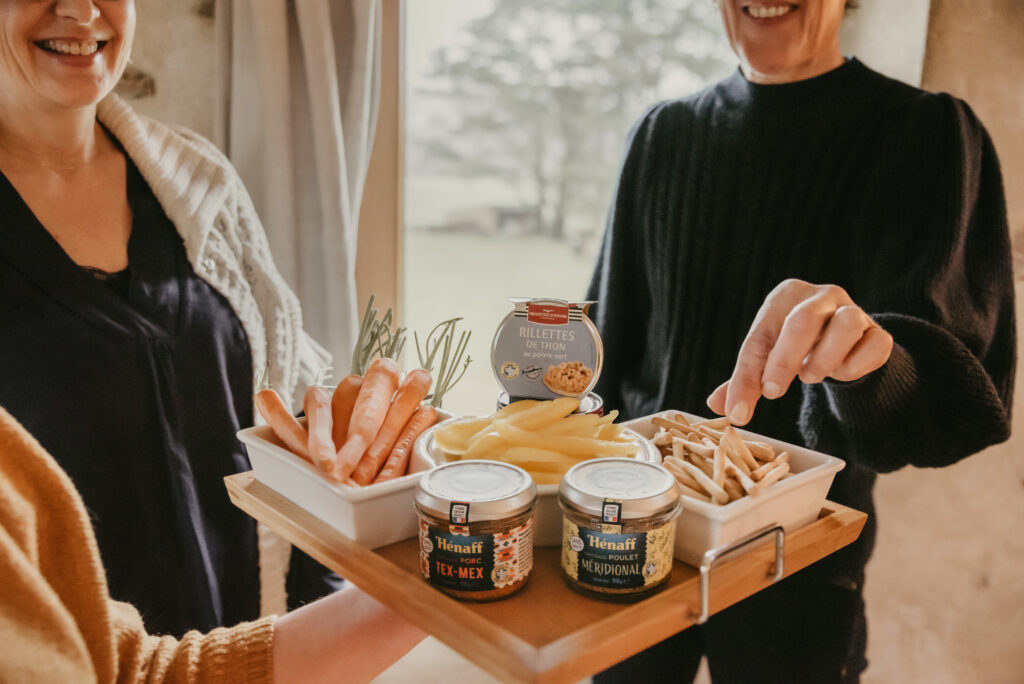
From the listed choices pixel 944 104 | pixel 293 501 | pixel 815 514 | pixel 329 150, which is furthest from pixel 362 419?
pixel 329 150

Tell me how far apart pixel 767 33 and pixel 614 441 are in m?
0.74

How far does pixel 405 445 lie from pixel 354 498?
0.61ft

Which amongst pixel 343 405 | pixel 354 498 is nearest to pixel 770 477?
pixel 354 498

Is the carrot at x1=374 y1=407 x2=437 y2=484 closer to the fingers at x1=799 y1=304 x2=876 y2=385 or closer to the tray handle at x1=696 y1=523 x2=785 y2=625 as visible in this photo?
the tray handle at x1=696 y1=523 x2=785 y2=625

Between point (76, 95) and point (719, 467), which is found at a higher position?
point (76, 95)

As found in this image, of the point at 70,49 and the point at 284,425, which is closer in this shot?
the point at 284,425

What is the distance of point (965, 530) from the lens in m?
1.69

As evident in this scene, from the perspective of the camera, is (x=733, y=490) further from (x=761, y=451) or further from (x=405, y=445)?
(x=405, y=445)

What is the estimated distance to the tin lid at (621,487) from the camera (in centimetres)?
64

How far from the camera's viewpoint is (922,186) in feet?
3.48

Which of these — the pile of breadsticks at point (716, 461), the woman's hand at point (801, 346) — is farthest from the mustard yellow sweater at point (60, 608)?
the woman's hand at point (801, 346)

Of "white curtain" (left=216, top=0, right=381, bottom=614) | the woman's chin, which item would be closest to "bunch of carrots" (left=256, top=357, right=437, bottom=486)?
the woman's chin

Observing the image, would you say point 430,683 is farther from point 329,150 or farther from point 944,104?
point 944,104

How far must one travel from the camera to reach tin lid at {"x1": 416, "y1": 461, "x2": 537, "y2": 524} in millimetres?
645
